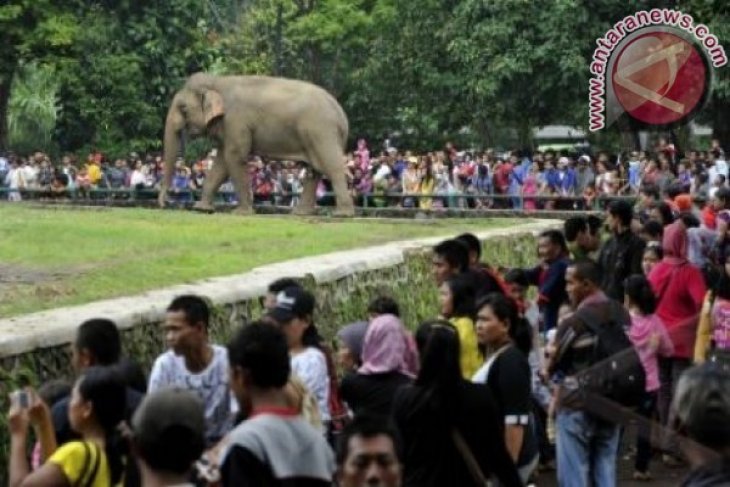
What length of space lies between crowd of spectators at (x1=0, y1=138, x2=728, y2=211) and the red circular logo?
0.75m

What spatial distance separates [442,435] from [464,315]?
260 cm

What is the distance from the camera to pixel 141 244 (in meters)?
17.7

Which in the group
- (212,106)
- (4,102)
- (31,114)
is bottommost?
(212,106)

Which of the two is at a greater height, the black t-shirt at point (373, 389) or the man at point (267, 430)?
the man at point (267, 430)

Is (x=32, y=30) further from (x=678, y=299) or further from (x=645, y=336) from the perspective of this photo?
(x=645, y=336)

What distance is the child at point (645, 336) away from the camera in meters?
11.6

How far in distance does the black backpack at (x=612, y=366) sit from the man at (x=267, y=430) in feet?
11.3

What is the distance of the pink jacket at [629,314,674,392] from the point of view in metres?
11.5

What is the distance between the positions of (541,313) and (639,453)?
1369 millimetres

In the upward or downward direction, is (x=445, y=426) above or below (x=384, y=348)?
below

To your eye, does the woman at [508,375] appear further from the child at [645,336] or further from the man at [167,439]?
the man at [167,439]

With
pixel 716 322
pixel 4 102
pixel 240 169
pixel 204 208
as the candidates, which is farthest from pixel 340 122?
pixel 4 102

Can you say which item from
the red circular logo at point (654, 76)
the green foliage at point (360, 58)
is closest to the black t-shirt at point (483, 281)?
the red circular logo at point (654, 76)

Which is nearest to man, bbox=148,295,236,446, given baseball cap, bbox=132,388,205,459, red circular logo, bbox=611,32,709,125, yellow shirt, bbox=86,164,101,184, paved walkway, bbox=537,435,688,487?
baseball cap, bbox=132,388,205,459
